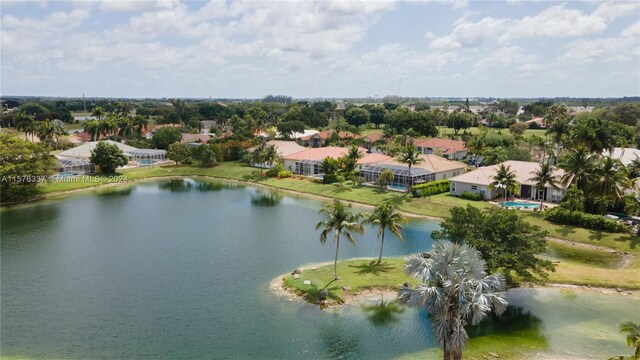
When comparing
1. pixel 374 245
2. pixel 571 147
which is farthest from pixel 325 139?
pixel 374 245

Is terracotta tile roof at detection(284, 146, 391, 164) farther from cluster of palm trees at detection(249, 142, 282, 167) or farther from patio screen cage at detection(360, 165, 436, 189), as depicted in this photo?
patio screen cage at detection(360, 165, 436, 189)

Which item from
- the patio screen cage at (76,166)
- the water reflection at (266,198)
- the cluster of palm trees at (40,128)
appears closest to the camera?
the water reflection at (266,198)

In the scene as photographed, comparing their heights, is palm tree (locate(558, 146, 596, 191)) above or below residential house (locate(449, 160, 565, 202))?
above

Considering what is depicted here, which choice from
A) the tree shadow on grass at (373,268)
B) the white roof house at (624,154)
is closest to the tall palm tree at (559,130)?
the white roof house at (624,154)

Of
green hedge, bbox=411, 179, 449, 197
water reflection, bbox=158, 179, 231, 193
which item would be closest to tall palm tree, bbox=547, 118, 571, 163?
green hedge, bbox=411, 179, 449, 197

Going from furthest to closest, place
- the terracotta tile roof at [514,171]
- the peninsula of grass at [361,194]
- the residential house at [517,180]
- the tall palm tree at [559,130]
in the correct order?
the tall palm tree at [559,130]
the terracotta tile roof at [514,171]
the residential house at [517,180]
the peninsula of grass at [361,194]

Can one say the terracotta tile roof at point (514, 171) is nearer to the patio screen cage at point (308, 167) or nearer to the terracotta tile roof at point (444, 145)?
the patio screen cage at point (308, 167)

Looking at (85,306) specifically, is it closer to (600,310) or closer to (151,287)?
(151,287)

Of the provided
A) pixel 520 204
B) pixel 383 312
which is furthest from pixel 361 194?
pixel 383 312
